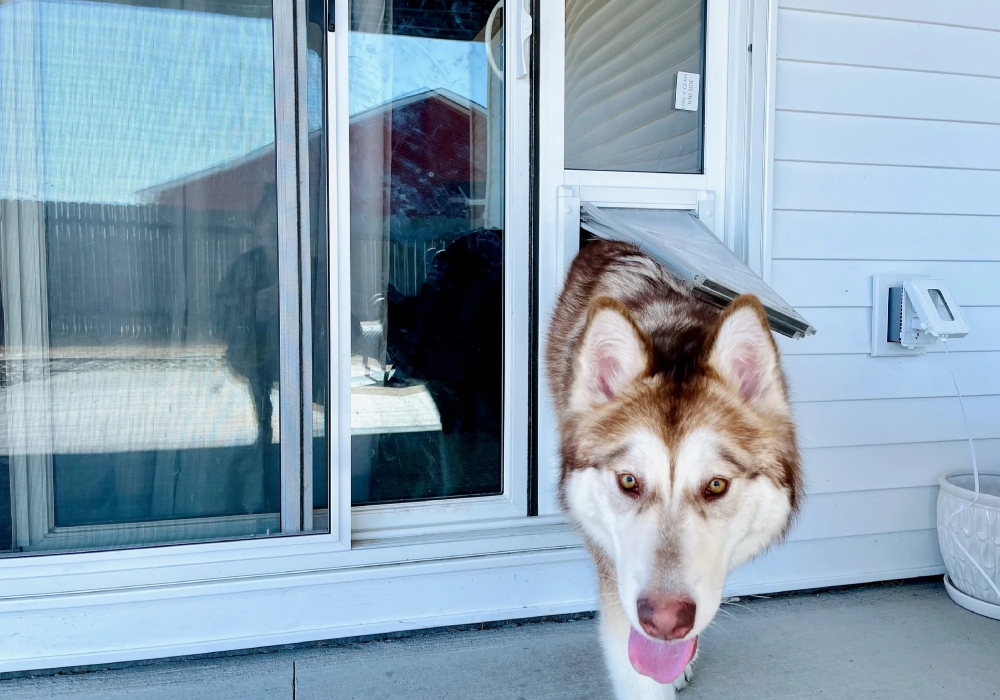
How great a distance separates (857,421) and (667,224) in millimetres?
1244

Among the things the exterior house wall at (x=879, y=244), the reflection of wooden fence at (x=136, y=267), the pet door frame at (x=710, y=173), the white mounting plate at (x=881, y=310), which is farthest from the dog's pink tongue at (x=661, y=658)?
the white mounting plate at (x=881, y=310)

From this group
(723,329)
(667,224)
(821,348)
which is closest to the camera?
(723,329)

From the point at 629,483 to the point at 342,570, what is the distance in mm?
1242

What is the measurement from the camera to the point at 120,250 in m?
2.24

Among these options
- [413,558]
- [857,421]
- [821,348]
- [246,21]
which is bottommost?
[413,558]

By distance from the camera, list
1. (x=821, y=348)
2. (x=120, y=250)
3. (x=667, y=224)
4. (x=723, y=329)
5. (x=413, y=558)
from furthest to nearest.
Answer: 1. (x=821, y=348)
2. (x=667, y=224)
3. (x=413, y=558)
4. (x=120, y=250)
5. (x=723, y=329)

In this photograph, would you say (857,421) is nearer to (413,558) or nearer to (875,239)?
(875,239)

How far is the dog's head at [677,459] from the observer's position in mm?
1522

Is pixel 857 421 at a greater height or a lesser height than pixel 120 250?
lesser

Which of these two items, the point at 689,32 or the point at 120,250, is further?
the point at 689,32

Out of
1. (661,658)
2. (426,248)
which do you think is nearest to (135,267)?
(426,248)

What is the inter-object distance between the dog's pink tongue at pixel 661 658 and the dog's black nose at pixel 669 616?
0.75 feet

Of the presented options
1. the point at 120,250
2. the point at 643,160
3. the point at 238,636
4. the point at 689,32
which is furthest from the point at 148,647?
the point at 689,32

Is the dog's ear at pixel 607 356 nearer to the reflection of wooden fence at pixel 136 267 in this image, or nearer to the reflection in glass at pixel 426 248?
the reflection in glass at pixel 426 248
